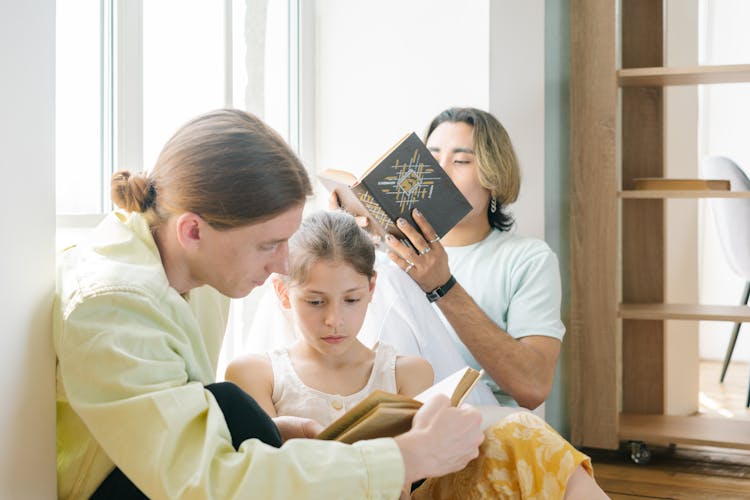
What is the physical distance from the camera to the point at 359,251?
166cm

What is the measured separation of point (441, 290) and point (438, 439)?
79 cm

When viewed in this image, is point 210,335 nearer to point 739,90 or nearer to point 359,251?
point 359,251

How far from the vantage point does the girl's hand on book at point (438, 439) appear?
1.19 m

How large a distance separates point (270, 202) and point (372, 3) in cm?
158

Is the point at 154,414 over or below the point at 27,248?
below

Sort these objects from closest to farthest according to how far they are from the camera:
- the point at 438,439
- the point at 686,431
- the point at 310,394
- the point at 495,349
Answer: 1. the point at 438,439
2. the point at 310,394
3. the point at 495,349
4. the point at 686,431

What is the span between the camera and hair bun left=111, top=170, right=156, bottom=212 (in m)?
1.27

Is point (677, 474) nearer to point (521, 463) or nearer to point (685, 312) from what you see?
point (685, 312)

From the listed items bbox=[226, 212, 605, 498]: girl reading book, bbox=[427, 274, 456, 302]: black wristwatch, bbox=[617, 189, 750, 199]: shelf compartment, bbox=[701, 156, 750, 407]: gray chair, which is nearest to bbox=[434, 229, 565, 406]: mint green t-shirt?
bbox=[427, 274, 456, 302]: black wristwatch

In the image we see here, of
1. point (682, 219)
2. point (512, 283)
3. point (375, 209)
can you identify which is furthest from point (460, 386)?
point (682, 219)

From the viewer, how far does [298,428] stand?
145 centimetres

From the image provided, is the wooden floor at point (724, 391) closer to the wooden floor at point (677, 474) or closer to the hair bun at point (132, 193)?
the wooden floor at point (677, 474)

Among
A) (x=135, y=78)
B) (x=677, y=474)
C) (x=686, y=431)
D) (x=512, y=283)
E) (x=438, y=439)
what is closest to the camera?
(x=438, y=439)

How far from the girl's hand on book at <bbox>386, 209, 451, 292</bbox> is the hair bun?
28.7 inches
